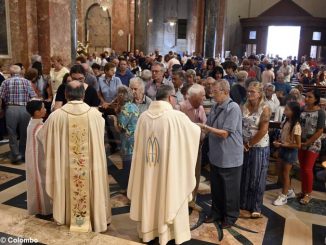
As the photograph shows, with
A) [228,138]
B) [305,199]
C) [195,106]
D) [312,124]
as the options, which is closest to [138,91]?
[195,106]

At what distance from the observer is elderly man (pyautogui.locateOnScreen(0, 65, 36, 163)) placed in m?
6.43

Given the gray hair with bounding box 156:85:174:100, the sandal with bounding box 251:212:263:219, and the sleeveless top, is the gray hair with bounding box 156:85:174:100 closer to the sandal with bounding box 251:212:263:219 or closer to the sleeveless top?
the sleeveless top

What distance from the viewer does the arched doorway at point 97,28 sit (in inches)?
747

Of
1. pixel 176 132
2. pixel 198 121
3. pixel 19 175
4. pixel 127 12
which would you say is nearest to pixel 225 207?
pixel 198 121

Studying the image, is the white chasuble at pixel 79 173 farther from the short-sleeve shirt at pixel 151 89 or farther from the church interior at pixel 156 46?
the short-sleeve shirt at pixel 151 89

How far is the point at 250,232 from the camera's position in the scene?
443 centimetres

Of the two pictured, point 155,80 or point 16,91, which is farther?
point 16,91

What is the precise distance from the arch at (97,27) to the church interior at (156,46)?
0.05m

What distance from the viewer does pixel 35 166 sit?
14.1 feet

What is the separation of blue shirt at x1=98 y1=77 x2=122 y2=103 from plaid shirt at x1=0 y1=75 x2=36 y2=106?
1.24 metres

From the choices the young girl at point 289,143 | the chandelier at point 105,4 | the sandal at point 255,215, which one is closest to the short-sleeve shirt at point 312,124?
the young girl at point 289,143

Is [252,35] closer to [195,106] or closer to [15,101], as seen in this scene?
[15,101]

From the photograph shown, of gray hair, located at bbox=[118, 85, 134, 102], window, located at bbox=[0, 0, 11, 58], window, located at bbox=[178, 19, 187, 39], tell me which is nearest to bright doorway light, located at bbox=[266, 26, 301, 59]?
window, located at bbox=[178, 19, 187, 39]

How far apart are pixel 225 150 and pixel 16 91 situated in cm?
404
